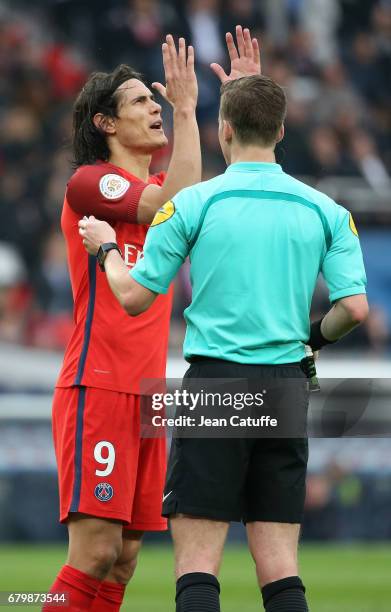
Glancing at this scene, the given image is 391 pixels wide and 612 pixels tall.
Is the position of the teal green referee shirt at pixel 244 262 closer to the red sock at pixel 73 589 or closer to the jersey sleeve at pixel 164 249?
the jersey sleeve at pixel 164 249

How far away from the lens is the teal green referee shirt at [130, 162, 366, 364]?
13.3 feet

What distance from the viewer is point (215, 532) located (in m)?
4.01

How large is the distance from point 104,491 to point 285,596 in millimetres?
1032

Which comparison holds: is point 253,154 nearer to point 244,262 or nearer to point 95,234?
point 244,262

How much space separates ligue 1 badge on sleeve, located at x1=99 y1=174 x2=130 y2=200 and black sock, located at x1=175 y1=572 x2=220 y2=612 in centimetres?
159

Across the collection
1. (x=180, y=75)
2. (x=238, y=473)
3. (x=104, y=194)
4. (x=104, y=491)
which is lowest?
(x=238, y=473)

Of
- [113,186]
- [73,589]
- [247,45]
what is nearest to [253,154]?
[113,186]

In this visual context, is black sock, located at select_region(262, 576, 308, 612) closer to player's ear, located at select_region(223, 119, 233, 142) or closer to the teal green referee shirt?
the teal green referee shirt

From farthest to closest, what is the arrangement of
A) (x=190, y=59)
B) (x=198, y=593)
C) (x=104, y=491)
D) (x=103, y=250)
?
1. (x=104, y=491)
2. (x=190, y=59)
3. (x=103, y=250)
4. (x=198, y=593)

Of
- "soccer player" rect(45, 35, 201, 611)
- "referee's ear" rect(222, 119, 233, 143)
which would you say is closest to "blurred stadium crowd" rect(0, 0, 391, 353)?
"soccer player" rect(45, 35, 201, 611)

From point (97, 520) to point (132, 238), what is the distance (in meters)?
1.13

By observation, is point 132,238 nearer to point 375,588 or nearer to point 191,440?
point 191,440

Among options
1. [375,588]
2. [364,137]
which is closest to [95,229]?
[375,588]

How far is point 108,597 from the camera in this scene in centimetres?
504
